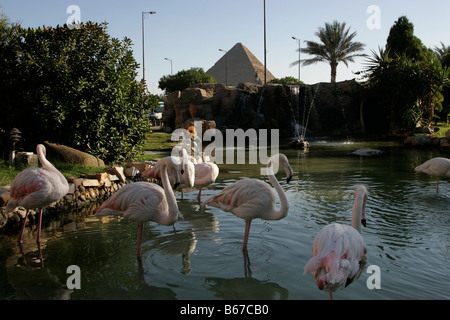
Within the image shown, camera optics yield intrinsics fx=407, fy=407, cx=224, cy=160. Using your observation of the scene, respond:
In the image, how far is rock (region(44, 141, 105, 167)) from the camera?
384 inches

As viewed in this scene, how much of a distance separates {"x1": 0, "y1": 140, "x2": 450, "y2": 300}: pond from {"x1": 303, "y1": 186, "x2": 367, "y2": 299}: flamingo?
717 mm

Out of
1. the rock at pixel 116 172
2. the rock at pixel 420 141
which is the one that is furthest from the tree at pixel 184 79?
the rock at pixel 116 172

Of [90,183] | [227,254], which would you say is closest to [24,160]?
[90,183]

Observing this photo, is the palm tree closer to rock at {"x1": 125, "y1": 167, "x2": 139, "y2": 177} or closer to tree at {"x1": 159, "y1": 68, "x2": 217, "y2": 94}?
tree at {"x1": 159, "y1": 68, "x2": 217, "y2": 94}

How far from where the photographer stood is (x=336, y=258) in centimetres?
352

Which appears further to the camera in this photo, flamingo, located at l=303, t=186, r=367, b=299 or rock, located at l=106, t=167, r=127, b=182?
rock, located at l=106, t=167, r=127, b=182

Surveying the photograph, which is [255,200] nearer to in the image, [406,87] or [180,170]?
[180,170]

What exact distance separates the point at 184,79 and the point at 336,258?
54.2 metres

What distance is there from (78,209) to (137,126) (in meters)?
4.26

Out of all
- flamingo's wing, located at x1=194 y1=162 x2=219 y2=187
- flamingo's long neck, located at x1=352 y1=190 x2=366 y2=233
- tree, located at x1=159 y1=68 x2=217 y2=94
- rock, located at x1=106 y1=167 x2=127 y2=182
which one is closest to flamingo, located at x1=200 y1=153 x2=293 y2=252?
flamingo's long neck, located at x1=352 y1=190 x2=366 y2=233

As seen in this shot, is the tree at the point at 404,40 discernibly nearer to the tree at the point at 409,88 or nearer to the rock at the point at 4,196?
the tree at the point at 409,88

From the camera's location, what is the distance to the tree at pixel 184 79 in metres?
55.2

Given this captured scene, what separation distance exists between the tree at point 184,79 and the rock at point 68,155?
45.7 metres

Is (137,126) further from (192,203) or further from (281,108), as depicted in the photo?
(281,108)
